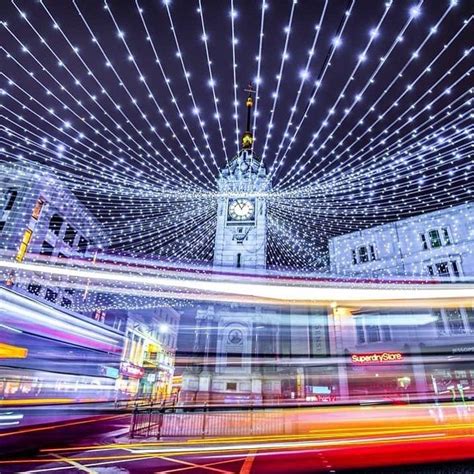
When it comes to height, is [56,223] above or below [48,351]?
above

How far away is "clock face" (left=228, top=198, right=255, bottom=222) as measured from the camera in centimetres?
3250

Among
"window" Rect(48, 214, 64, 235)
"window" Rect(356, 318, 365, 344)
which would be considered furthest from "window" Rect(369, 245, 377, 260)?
"window" Rect(48, 214, 64, 235)

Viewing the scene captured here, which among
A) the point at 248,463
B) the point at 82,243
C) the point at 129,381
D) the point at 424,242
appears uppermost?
the point at 82,243

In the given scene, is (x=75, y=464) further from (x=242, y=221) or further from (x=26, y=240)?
(x=242, y=221)

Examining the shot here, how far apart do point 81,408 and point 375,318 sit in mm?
10267

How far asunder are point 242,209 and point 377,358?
25981 millimetres

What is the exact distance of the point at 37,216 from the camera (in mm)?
27594

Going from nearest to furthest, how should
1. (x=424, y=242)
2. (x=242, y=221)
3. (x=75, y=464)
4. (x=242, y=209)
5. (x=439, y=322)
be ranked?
(x=75, y=464)
(x=439, y=322)
(x=424, y=242)
(x=242, y=209)
(x=242, y=221)

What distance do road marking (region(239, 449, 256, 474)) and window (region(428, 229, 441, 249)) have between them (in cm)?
1948

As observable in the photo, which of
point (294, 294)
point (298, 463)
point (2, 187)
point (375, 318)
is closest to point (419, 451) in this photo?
point (298, 463)

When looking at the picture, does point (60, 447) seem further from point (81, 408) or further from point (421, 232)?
point (421, 232)

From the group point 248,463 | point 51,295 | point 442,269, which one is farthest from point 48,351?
point 51,295

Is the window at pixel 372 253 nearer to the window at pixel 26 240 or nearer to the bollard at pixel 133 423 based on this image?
the bollard at pixel 133 423

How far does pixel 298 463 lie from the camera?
17.8 ft
